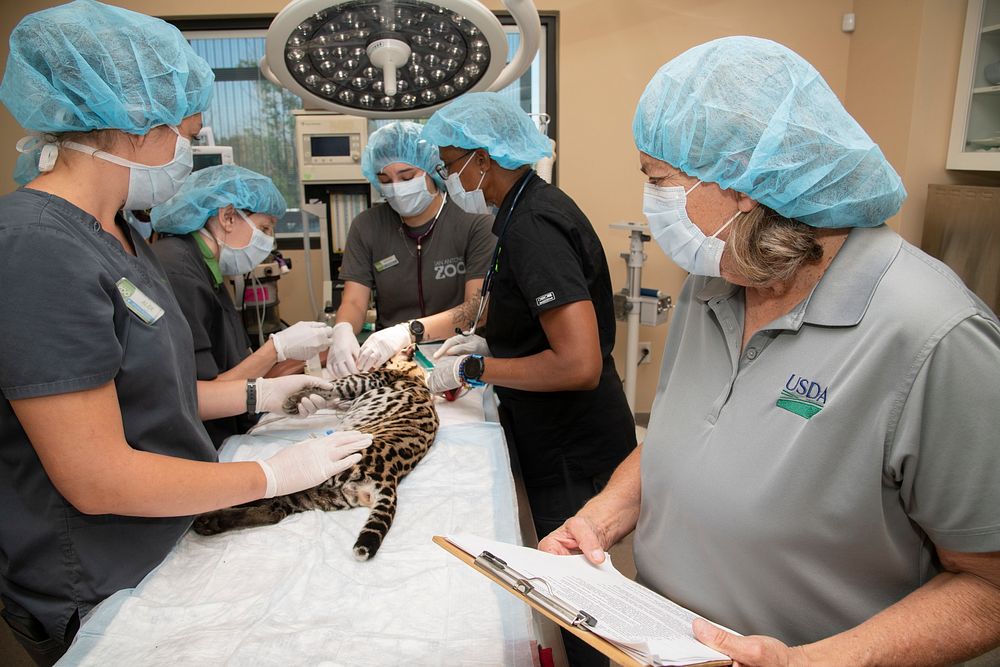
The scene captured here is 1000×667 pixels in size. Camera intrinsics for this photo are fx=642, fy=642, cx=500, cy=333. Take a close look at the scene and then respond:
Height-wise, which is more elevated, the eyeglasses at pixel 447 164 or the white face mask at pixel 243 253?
the eyeglasses at pixel 447 164

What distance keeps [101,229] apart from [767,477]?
4.01ft

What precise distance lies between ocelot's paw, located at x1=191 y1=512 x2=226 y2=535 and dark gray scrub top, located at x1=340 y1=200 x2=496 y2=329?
58.2 inches

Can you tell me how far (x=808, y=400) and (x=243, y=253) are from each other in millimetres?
1811

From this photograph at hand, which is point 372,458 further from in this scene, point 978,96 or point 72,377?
point 978,96

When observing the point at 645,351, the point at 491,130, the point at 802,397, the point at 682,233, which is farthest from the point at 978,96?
the point at 802,397

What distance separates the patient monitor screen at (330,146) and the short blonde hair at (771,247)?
2871 mm

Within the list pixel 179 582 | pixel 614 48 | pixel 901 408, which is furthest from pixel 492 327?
pixel 614 48

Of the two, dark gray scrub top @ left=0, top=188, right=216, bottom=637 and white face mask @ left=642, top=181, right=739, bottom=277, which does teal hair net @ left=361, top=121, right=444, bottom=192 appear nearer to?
dark gray scrub top @ left=0, top=188, right=216, bottom=637

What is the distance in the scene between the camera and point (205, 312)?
186 centimetres

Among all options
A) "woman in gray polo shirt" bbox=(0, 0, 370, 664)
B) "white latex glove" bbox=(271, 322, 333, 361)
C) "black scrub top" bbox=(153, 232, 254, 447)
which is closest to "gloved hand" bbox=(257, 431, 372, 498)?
"woman in gray polo shirt" bbox=(0, 0, 370, 664)

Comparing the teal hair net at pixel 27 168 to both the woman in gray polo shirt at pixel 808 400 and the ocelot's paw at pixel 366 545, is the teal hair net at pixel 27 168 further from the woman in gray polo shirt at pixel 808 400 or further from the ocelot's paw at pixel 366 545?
the woman in gray polo shirt at pixel 808 400

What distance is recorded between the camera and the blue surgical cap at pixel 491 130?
1988 millimetres

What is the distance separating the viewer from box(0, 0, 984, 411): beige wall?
3.38 metres

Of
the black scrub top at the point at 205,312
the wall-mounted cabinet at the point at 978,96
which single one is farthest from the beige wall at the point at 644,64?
the black scrub top at the point at 205,312
